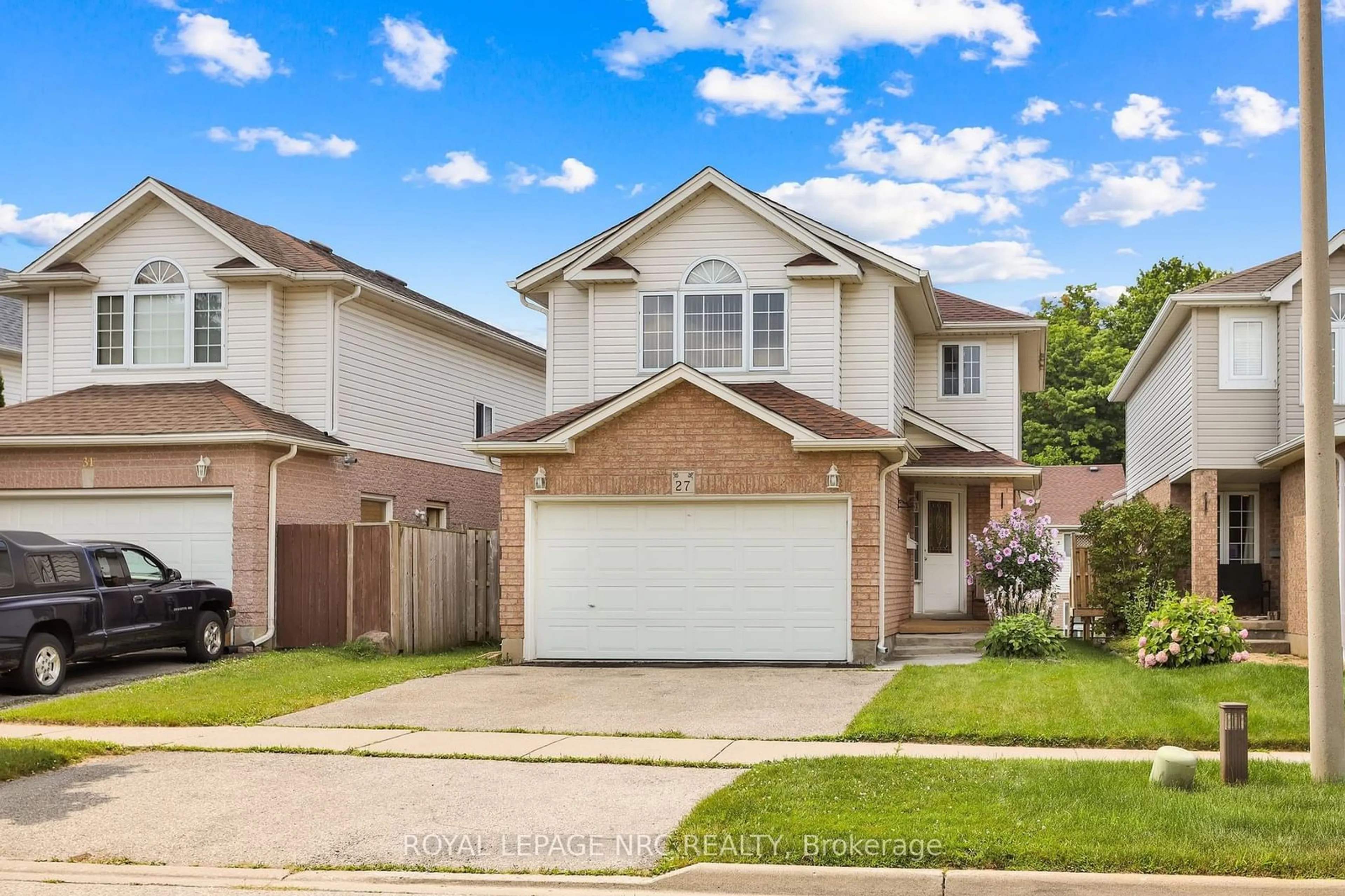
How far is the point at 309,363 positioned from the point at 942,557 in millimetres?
11757

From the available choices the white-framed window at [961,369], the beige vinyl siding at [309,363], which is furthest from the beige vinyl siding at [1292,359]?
the beige vinyl siding at [309,363]

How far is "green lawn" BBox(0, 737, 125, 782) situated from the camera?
11312mm

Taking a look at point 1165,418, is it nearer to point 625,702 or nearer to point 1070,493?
point 625,702

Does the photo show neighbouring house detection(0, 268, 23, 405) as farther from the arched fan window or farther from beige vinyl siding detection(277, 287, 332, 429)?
beige vinyl siding detection(277, 287, 332, 429)

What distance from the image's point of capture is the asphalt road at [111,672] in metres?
15.9

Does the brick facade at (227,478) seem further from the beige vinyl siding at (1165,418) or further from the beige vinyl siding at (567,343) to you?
the beige vinyl siding at (1165,418)

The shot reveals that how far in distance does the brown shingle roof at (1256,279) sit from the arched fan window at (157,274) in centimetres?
1734

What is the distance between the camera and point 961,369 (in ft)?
84.7

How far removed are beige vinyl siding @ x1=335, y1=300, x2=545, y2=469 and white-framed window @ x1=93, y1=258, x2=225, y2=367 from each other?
219 centimetres

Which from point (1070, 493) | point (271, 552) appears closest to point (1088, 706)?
point (271, 552)

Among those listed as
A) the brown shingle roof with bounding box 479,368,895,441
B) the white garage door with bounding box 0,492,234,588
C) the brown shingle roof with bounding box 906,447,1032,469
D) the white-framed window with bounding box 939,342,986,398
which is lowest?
the white garage door with bounding box 0,492,234,588

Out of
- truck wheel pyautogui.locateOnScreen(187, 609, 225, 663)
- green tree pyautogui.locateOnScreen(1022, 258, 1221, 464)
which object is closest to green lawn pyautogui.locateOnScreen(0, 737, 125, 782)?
truck wheel pyautogui.locateOnScreen(187, 609, 225, 663)

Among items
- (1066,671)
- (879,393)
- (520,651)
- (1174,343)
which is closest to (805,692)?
(1066,671)

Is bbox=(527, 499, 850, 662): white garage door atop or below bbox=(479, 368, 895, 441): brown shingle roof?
below
